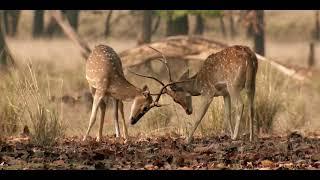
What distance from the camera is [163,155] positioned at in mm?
9523

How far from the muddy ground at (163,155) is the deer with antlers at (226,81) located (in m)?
0.55

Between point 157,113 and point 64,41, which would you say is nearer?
point 157,113

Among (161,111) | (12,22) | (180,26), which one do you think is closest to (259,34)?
(180,26)

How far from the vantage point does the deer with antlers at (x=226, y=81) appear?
36.5 ft

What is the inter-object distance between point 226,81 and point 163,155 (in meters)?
2.13

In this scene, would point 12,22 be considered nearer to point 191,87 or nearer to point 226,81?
point 191,87

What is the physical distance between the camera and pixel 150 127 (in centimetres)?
1280

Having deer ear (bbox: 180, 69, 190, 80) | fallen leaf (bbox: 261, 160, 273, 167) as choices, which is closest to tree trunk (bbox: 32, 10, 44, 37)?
deer ear (bbox: 180, 69, 190, 80)

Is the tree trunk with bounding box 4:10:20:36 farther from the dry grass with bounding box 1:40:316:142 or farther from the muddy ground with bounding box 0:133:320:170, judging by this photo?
the muddy ground with bounding box 0:133:320:170
